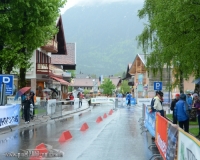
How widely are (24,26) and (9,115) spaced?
24.5 feet

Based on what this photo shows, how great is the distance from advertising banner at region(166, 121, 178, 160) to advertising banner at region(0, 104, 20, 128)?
10.6 meters

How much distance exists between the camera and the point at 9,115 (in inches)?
738

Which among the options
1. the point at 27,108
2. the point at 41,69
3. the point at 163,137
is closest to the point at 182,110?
the point at 163,137

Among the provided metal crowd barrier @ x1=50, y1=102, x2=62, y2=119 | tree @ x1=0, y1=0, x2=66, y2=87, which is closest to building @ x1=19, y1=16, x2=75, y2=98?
metal crowd barrier @ x1=50, y1=102, x2=62, y2=119

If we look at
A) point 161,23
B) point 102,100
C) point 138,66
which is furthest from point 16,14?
point 138,66

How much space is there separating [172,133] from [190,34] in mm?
7853

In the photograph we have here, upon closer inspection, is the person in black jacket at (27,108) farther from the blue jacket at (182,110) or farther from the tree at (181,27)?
the blue jacket at (182,110)

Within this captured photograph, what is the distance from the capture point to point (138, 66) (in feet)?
261

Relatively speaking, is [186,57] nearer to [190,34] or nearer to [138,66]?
[190,34]

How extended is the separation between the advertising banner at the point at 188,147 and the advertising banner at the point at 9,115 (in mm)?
11893

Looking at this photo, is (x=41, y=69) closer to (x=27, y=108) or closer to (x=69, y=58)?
(x=27, y=108)

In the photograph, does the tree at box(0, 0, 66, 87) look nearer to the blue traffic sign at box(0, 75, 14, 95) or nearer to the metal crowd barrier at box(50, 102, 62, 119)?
the blue traffic sign at box(0, 75, 14, 95)

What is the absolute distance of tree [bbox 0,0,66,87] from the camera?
2300 centimetres

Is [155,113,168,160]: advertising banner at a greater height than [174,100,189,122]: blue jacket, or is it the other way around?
[174,100,189,122]: blue jacket
